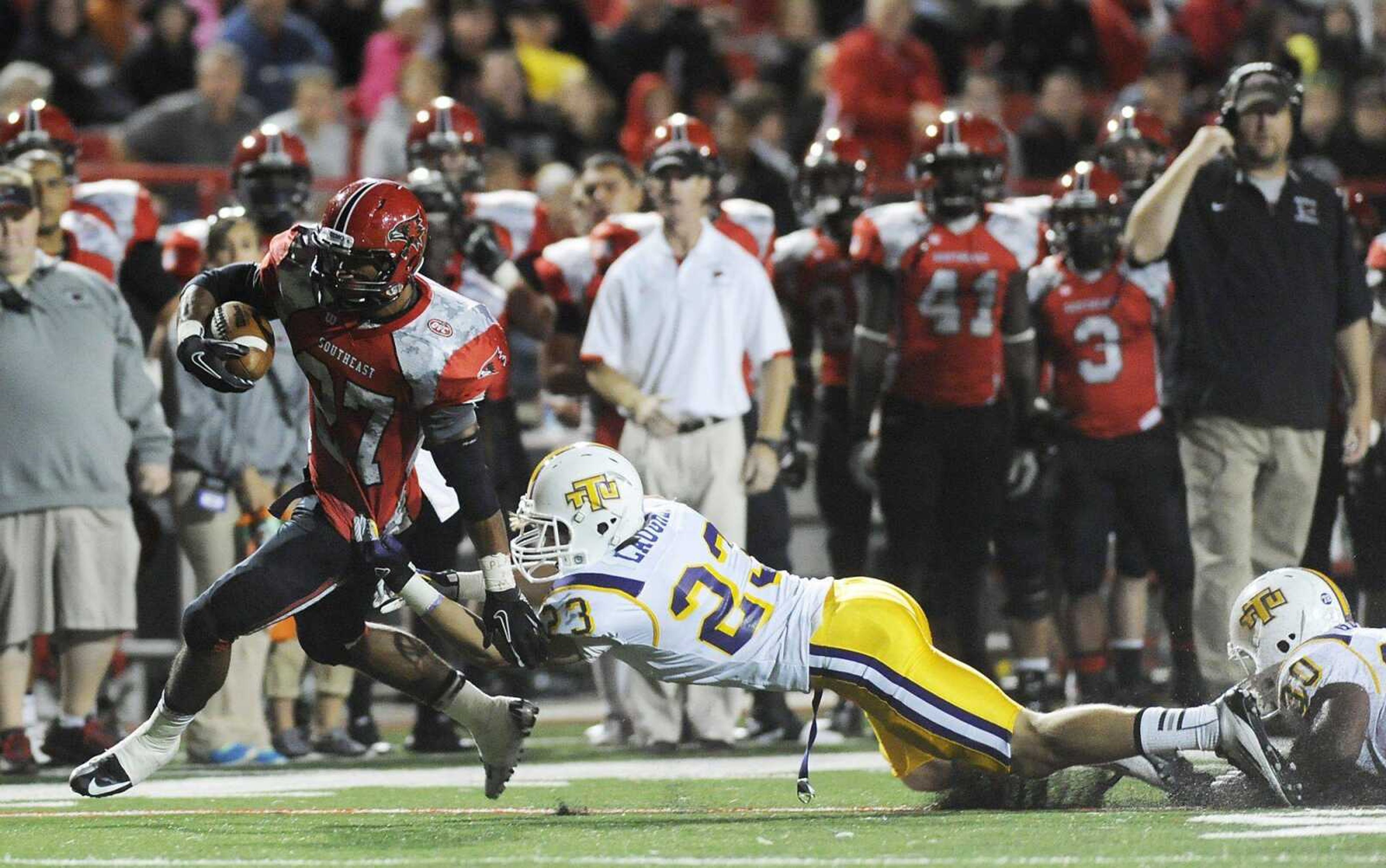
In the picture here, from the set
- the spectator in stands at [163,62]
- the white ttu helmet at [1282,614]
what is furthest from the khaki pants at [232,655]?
the spectator in stands at [163,62]

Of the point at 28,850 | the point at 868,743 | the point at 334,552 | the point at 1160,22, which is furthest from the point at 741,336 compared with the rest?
the point at 1160,22

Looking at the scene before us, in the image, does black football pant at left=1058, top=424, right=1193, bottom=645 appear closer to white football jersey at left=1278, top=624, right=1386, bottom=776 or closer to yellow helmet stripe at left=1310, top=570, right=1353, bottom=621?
yellow helmet stripe at left=1310, top=570, right=1353, bottom=621

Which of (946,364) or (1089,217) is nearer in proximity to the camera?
(946,364)

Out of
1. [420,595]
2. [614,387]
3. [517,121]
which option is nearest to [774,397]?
[614,387]

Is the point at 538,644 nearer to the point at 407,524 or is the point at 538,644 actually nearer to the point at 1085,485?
the point at 407,524

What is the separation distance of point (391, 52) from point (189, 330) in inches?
283

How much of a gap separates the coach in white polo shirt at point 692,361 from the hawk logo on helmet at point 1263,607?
2.43m

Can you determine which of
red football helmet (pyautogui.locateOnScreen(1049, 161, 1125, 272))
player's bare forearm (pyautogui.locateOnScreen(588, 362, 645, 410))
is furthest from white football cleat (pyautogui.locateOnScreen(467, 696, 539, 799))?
red football helmet (pyautogui.locateOnScreen(1049, 161, 1125, 272))

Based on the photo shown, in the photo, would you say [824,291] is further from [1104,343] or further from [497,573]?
[497,573]

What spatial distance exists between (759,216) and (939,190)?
83 cm

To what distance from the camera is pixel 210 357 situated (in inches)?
213

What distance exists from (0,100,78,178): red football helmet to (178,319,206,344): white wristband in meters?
2.96

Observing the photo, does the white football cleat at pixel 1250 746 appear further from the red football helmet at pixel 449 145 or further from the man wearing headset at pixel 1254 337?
the red football helmet at pixel 449 145

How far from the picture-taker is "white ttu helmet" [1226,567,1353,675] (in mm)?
5660
